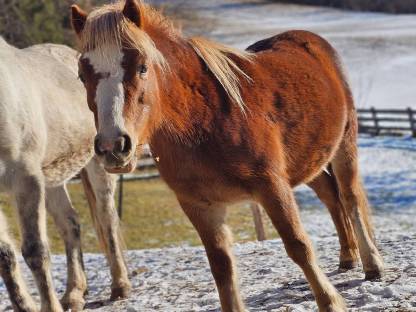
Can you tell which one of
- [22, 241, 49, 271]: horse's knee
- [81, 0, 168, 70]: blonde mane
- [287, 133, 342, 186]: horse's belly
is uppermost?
[81, 0, 168, 70]: blonde mane

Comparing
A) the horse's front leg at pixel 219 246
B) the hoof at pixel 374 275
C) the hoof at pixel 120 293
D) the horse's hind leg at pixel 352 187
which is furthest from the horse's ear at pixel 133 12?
the hoof at pixel 120 293

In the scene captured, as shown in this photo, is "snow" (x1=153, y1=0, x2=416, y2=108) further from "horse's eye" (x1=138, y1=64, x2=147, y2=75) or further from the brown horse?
"horse's eye" (x1=138, y1=64, x2=147, y2=75)

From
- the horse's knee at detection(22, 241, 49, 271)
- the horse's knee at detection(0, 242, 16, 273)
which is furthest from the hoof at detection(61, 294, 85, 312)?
the horse's knee at detection(0, 242, 16, 273)

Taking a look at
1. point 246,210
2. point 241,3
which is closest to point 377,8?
point 241,3

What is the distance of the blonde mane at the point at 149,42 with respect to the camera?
363 centimetres

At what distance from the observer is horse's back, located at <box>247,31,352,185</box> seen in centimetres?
450

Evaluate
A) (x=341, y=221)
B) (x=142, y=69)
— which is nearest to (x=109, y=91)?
(x=142, y=69)

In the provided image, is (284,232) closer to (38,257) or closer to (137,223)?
(38,257)

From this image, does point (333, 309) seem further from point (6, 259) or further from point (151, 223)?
point (151, 223)

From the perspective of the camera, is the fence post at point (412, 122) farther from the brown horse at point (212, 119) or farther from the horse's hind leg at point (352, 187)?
the brown horse at point (212, 119)

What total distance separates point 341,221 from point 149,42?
2679 mm

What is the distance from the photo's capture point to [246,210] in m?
16.1

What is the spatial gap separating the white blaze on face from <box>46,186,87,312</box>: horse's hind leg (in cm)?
308

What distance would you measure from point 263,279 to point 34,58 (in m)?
2.60
